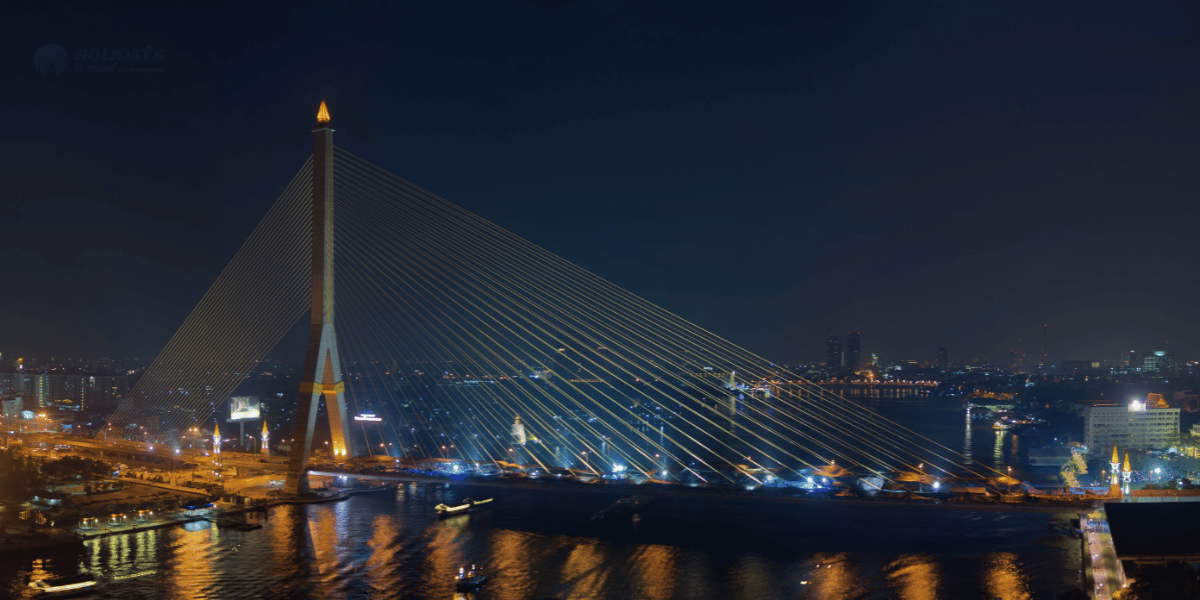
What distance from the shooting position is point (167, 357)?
21172 mm

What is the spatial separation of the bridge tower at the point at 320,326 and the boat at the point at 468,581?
220 inches

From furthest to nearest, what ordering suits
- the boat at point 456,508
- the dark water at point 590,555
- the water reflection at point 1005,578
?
the boat at point 456,508 → the dark water at point 590,555 → the water reflection at point 1005,578

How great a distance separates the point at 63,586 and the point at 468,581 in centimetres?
549

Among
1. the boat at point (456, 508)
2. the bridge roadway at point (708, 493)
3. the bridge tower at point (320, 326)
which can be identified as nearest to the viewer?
the bridge roadway at point (708, 493)

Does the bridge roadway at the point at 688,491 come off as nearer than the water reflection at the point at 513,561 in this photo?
No

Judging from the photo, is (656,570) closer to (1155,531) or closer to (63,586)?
(1155,531)

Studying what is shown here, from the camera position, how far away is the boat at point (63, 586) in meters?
9.38

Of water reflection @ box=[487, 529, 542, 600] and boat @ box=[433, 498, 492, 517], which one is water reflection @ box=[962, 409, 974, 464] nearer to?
boat @ box=[433, 498, 492, 517]

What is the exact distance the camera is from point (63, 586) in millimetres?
9539

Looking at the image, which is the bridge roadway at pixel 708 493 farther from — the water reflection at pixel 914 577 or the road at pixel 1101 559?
the water reflection at pixel 914 577

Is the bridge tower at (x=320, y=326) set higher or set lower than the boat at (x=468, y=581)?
higher

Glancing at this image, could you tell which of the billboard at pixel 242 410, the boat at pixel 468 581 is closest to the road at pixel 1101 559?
the boat at pixel 468 581

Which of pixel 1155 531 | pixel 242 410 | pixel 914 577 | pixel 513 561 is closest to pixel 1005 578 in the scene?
pixel 914 577

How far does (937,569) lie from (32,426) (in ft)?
106
